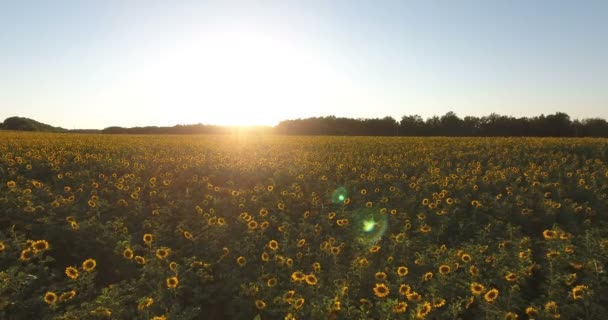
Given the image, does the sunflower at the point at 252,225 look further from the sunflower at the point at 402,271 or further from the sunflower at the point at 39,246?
the sunflower at the point at 39,246

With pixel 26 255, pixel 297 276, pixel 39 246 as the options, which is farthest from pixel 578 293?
pixel 26 255

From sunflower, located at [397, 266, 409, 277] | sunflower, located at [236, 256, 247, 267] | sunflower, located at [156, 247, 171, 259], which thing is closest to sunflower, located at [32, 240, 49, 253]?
sunflower, located at [156, 247, 171, 259]

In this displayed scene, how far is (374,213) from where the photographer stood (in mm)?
8938

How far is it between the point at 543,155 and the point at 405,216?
11840mm

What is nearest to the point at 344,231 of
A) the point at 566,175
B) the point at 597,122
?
the point at 566,175

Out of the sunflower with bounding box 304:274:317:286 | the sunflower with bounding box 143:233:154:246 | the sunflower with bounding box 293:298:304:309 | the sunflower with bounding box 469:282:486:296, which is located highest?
the sunflower with bounding box 143:233:154:246

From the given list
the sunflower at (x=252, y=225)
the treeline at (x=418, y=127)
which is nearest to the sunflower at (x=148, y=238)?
the sunflower at (x=252, y=225)

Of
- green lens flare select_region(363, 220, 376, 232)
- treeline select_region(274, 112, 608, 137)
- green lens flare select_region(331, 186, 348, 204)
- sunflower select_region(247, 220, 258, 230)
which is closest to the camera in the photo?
sunflower select_region(247, 220, 258, 230)

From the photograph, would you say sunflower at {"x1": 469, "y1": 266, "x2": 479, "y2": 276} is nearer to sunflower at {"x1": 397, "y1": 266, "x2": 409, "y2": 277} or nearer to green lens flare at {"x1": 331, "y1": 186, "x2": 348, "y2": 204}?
sunflower at {"x1": 397, "y1": 266, "x2": 409, "y2": 277}

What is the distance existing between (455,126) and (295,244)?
6709 centimetres

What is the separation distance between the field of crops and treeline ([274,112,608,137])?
187 feet

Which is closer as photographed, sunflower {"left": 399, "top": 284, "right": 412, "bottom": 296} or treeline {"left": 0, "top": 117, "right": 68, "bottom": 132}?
sunflower {"left": 399, "top": 284, "right": 412, "bottom": 296}

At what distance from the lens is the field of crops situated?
4883mm

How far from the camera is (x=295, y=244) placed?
7027mm
